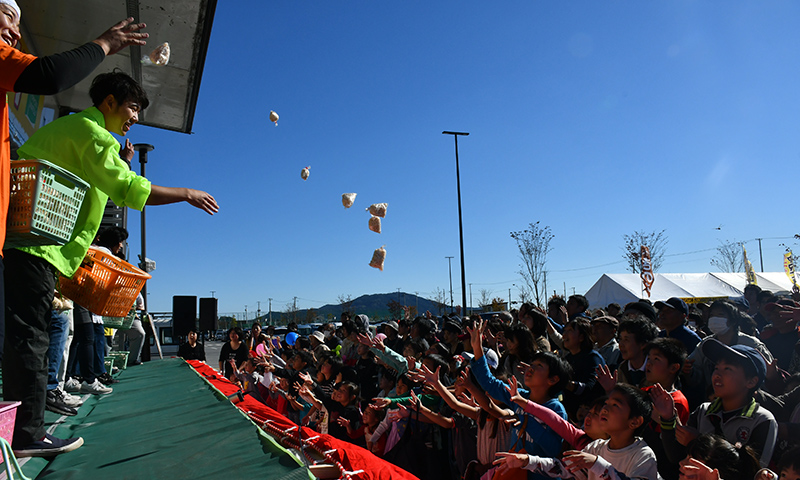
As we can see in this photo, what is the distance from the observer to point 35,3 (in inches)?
198

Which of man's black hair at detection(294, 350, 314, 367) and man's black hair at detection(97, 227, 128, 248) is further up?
man's black hair at detection(97, 227, 128, 248)

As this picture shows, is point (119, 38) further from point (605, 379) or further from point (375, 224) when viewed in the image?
point (375, 224)

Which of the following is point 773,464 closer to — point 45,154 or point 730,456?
point 730,456

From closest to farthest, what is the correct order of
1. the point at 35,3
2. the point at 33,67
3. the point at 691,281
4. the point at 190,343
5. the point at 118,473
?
the point at 33,67
the point at 118,473
the point at 35,3
the point at 190,343
the point at 691,281

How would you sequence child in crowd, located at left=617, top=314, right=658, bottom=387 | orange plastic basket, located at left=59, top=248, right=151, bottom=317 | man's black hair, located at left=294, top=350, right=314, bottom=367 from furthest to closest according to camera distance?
man's black hair, located at left=294, top=350, right=314, bottom=367, child in crowd, located at left=617, top=314, right=658, bottom=387, orange plastic basket, located at left=59, top=248, right=151, bottom=317

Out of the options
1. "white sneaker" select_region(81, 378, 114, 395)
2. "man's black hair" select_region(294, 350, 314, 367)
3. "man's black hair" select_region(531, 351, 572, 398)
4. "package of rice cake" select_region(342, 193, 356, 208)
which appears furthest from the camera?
"package of rice cake" select_region(342, 193, 356, 208)

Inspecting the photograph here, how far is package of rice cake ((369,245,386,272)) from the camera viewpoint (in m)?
9.54

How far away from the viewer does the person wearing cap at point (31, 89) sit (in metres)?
1.79

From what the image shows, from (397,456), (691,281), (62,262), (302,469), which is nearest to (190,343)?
(397,456)

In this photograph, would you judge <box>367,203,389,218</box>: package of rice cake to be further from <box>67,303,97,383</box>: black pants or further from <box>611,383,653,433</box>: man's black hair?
<box>611,383,653,433</box>: man's black hair

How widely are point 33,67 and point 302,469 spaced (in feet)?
5.88

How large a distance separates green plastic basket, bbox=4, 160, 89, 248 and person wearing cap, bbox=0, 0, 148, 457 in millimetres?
64

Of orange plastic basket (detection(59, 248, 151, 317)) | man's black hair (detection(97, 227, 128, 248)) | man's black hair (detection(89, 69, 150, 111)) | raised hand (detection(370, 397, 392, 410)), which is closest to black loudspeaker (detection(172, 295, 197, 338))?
man's black hair (detection(97, 227, 128, 248))

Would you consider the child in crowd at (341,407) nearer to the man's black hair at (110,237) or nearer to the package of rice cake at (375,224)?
the man's black hair at (110,237)
